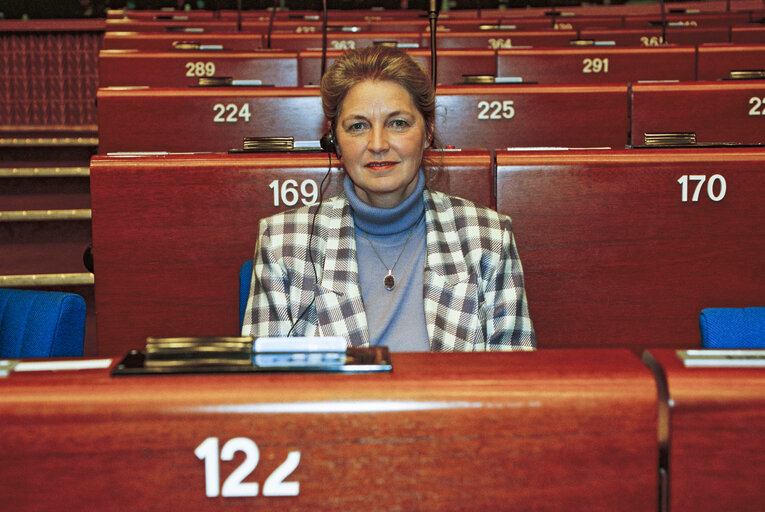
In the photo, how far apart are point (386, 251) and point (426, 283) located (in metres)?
0.06

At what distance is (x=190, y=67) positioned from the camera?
1.80 m

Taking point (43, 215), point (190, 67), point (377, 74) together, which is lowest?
point (43, 215)

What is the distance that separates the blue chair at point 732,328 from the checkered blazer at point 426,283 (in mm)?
199

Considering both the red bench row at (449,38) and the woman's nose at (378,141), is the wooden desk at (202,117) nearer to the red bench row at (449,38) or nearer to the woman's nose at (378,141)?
the woman's nose at (378,141)

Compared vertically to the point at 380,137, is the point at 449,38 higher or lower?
higher

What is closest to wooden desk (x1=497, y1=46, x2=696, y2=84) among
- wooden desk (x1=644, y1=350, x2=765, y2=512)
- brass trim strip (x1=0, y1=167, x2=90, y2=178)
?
brass trim strip (x1=0, y1=167, x2=90, y2=178)

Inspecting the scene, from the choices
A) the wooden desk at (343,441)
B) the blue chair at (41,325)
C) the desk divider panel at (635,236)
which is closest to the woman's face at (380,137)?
the desk divider panel at (635,236)

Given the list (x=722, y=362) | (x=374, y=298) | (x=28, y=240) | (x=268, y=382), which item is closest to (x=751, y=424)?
(x=722, y=362)

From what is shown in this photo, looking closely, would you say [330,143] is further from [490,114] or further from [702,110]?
[702,110]

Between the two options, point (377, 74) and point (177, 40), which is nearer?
point (377, 74)

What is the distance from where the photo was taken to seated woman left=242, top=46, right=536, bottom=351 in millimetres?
753

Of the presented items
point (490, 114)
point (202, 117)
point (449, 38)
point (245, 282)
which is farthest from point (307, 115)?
point (449, 38)

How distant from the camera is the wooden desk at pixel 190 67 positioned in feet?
5.77

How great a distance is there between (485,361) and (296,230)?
1.73ft
